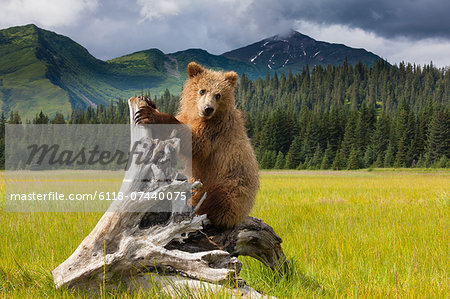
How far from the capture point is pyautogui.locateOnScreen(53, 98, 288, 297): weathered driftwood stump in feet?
12.3

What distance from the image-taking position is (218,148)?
4762 mm

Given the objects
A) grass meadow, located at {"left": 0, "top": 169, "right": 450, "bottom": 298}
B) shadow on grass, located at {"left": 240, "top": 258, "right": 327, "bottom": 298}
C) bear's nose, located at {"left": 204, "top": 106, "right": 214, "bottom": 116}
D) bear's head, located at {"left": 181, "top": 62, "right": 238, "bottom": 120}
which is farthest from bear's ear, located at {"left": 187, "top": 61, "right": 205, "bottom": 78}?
shadow on grass, located at {"left": 240, "top": 258, "right": 327, "bottom": 298}

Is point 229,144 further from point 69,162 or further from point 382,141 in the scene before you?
point 382,141

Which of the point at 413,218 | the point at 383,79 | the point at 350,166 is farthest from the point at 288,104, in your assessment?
the point at 413,218

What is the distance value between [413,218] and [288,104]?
165 metres

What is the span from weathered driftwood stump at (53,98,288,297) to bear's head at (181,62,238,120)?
0.87 m

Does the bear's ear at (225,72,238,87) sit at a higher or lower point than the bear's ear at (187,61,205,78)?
lower

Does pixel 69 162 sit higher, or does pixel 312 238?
pixel 69 162

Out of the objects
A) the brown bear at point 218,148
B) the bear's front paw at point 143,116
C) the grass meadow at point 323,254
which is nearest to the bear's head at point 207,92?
the brown bear at point 218,148

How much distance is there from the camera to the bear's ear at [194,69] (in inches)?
205

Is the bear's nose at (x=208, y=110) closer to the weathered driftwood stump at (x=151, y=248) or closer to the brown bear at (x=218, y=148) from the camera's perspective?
the brown bear at (x=218, y=148)

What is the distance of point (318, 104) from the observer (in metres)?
170

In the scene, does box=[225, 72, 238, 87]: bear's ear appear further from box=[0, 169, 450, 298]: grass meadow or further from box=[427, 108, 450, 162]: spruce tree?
box=[427, 108, 450, 162]: spruce tree

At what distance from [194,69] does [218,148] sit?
1352 mm
